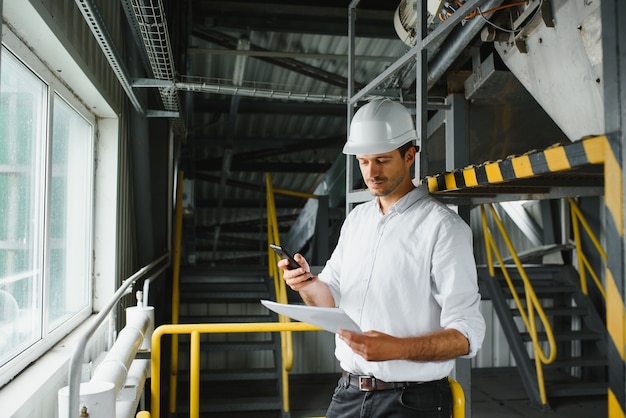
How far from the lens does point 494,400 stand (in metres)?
5.29

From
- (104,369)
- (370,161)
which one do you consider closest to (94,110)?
(104,369)

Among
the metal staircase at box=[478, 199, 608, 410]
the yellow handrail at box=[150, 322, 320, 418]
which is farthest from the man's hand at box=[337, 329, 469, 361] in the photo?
the metal staircase at box=[478, 199, 608, 410]

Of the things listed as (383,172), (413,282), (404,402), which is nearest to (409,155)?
(383,172)

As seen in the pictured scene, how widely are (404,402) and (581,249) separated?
482cm

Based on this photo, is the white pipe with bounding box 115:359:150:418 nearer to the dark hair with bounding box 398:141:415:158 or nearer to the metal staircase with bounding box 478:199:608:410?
the dark hair with bounding box 398:141:415:158

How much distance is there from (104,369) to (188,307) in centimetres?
382

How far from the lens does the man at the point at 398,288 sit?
70.6 inches

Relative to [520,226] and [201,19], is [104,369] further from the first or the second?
[520,226]

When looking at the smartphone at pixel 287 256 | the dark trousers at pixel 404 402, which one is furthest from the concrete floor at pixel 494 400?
the smartphone at pixel 287 256

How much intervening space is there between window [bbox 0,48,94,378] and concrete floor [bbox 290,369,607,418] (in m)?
2.48

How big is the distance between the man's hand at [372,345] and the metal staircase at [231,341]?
3.51 m

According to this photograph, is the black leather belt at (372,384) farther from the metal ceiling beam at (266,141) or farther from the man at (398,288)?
the metal ceiling beam at (266,141)

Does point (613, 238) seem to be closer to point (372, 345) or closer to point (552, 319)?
point (372, 345)

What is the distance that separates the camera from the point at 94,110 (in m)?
3.85
